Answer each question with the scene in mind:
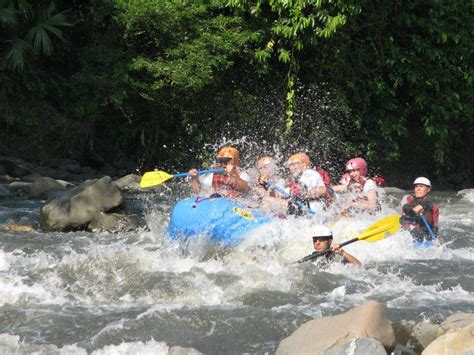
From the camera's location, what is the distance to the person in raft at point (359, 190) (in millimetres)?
8117

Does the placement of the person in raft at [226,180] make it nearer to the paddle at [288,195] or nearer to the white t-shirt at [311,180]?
the paddle at [288,195]

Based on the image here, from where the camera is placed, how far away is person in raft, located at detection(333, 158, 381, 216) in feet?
26.6

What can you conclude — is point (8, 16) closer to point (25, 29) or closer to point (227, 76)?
point (25, 29)

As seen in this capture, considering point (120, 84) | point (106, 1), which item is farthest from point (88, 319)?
point (106, 1)

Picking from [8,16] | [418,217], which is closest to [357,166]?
[418,217]

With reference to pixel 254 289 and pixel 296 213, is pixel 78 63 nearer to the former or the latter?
pixel 296 213

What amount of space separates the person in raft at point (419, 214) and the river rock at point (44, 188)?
5295 millimetres

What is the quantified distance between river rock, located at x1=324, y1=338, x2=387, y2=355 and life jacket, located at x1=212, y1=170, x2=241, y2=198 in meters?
3.48

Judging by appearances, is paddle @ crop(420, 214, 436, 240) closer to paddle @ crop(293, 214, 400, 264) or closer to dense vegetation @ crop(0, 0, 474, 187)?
paddle @ crop(293, 214, 400, 264)

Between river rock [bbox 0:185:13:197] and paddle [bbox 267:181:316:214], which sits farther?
river rock [bbox 0:185:13:197]

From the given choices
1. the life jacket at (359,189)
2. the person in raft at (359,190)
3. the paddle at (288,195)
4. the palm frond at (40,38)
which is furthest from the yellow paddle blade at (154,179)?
the palm frond at (40,38)

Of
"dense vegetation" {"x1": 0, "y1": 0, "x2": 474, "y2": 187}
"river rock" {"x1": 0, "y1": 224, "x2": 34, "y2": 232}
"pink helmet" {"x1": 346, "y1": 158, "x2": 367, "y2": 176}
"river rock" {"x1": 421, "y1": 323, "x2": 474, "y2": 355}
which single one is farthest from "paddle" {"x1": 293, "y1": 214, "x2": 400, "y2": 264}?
"dense vegetation" {"x1": 0, "y1": 0, "x2": 474, "y2": 187}

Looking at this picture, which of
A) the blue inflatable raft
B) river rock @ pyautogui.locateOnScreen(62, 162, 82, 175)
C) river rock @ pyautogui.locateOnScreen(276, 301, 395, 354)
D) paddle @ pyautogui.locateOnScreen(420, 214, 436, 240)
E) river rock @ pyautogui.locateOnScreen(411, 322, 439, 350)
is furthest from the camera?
river rock @ pyautogui.locateOnScreen(62, 162, 82, 175)

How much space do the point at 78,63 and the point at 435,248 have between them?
8.04 metres
